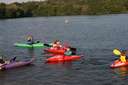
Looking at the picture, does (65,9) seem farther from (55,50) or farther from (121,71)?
(121,71)

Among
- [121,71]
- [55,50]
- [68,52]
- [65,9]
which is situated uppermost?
[65,9]

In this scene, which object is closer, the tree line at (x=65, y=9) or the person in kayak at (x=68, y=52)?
the person in kayak at (x=68, y=52)

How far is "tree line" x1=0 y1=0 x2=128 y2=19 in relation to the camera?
161500 mm

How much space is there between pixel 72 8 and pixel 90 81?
483 ft

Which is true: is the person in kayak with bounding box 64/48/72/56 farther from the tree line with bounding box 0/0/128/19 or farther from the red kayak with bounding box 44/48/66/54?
the tree line with bounding box 0/0/128/19

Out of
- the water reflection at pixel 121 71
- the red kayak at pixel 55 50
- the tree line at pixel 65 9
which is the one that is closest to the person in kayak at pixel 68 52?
the red kayak at pixel 55 50

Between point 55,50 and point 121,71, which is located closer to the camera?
point 121,71

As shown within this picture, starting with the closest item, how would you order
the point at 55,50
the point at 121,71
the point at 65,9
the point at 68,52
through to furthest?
the point at 121,71 < the point at 68,52 < the point at 55,50 < the point at 65,9

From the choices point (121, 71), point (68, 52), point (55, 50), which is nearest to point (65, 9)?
point (55, 50)

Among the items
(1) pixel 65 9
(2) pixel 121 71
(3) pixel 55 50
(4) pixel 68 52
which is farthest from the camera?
(1) pixel 65 9

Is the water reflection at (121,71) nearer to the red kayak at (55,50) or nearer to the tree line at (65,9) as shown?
the red kayak at (55,50)

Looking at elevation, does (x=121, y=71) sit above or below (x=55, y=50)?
below

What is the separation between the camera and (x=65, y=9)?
17400 centimetres

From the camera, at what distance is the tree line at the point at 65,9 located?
162 meters
